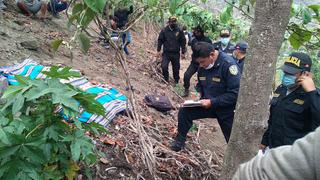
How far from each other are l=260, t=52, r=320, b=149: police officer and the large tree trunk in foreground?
114cm

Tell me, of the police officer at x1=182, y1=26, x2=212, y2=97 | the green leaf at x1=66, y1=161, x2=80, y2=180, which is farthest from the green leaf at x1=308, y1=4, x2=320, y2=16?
the police officer at x1=182, y1=26, x2=212, y2=97

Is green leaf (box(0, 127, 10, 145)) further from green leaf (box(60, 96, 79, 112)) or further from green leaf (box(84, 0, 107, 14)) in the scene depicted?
green leaf (box(84, 0, 107, 14))

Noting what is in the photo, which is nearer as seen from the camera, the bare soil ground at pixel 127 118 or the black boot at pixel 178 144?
the bare soil ground at pixel 127 118

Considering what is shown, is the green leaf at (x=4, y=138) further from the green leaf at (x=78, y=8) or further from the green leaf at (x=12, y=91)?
the green leaf at (x=78, y=8)

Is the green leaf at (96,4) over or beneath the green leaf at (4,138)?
over

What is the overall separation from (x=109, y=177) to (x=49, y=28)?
6433 millimetres

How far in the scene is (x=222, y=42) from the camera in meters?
8.16

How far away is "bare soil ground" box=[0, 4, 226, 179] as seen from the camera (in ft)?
13.1

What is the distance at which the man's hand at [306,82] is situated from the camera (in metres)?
3.19

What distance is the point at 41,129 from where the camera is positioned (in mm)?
2457

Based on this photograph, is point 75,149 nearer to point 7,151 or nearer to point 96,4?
point 7,151

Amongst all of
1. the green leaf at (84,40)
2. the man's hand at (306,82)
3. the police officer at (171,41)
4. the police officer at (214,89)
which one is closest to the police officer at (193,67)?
the police officer at (171,41)

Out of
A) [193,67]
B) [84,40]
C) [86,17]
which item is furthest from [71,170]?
[193,67]

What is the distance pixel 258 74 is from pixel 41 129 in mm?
1388
